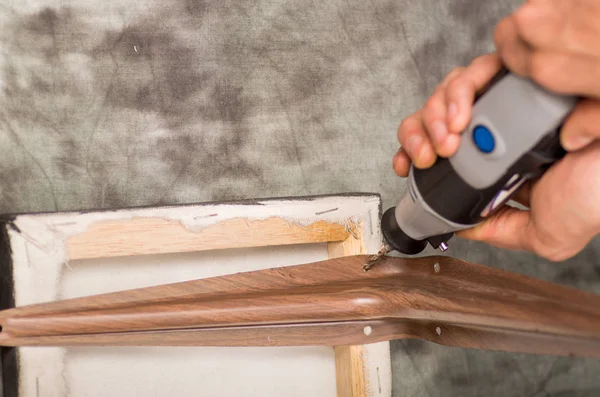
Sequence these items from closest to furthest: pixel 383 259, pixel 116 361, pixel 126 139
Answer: pixel 383 259 < pixel 116 361 < pixel 126 139

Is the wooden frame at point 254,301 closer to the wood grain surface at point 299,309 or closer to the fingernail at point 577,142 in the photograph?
the wood grain surface at point 299,309

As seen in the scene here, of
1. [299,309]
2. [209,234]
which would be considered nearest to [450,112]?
[299,309]

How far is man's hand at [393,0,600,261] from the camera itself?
0.49 m

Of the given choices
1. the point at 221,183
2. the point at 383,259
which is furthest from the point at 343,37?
the point at 383,259

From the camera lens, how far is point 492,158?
61cm

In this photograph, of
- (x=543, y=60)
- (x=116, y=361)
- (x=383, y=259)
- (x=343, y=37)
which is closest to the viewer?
(x=543, y=60)

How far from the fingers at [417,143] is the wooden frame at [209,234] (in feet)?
1.19

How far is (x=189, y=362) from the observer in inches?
41.8

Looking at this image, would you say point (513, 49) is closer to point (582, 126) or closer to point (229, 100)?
point (582, 126)

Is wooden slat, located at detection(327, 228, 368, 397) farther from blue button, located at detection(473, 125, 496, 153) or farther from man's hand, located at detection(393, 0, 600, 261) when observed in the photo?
blue button, located at detection(473, 125, 496, 153)

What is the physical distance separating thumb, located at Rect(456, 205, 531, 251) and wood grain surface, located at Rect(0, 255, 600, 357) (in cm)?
6

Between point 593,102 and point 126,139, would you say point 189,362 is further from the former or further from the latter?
point 593,102

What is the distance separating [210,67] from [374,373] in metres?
0.72

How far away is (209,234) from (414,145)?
0.47 metres
